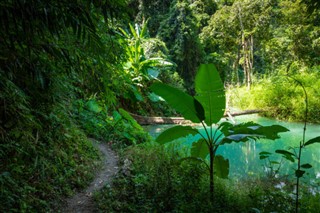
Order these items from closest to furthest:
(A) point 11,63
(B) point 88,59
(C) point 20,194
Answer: (A) point 11,63 → (C) point 20,194 → (B) point 88,59

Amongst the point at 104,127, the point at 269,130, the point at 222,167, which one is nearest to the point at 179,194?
the point at 222,167

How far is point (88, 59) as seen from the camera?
2.70 meters

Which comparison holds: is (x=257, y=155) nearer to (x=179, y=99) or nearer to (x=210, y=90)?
(x=210, y=90)

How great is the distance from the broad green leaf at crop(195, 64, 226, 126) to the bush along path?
176cm

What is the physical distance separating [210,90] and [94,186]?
2.07 meters

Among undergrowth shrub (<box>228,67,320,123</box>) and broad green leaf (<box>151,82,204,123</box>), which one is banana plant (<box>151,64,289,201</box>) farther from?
undergrowth shrub (<box>228,67,320,123</box>)

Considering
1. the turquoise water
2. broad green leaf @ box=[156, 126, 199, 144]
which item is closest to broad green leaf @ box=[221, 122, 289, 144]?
broad green leaf @ box=[156, 126, 199, 144]

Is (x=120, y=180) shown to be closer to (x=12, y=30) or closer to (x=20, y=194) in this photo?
(x=20, y=194)

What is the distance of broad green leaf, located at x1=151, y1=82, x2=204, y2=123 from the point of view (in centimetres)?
300

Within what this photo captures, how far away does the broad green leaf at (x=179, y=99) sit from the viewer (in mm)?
3001

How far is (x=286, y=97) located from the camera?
39.0ft

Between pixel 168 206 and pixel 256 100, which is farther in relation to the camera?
pixel 256 100

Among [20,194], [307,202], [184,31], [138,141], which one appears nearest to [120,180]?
Answer: [20,194]

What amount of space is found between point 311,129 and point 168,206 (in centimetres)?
818
